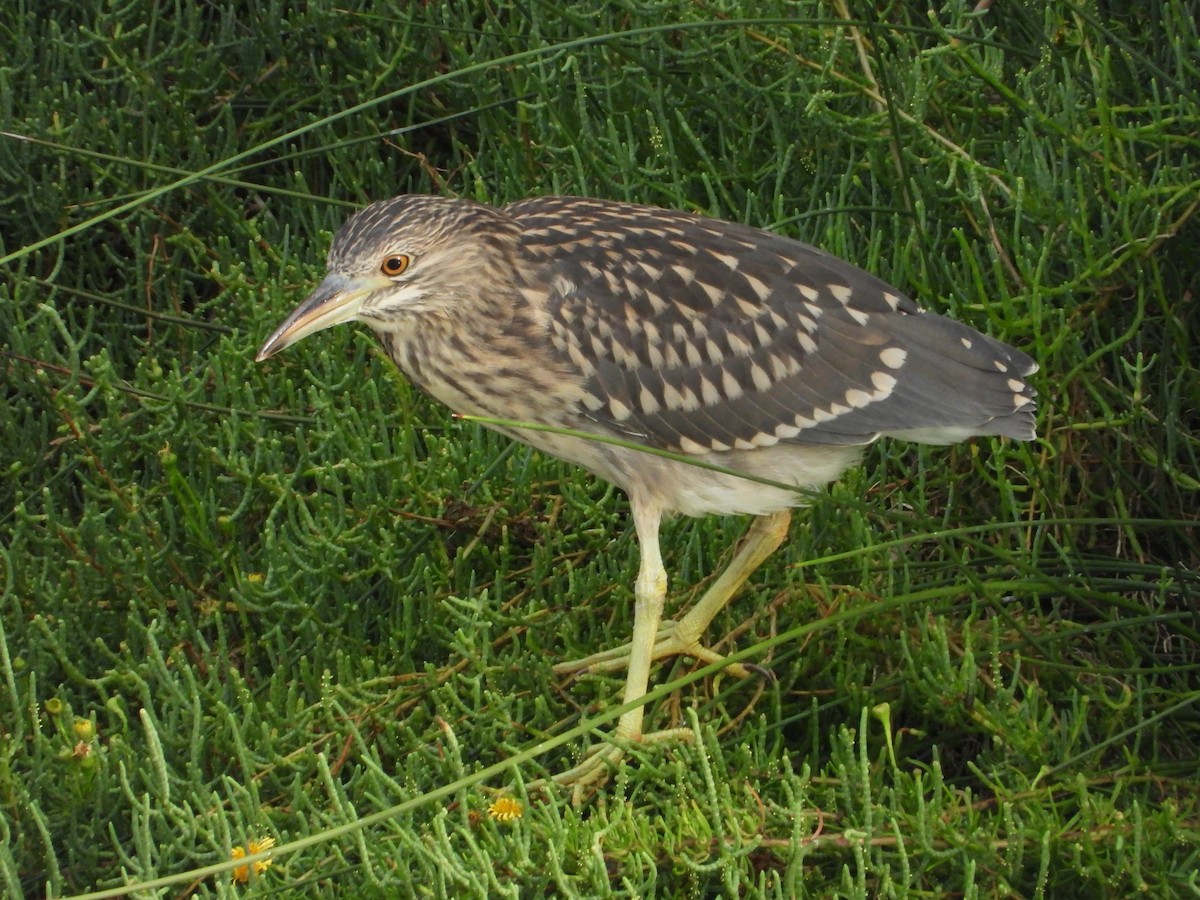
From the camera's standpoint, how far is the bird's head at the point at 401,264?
12.2ft

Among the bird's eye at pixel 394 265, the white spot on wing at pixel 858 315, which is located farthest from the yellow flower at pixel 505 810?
the white spot on wing at pixel 858 315

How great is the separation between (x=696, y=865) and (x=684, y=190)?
7.89ft

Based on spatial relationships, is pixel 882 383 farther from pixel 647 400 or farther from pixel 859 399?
pixel 647 400

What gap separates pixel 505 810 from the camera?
10.8ft

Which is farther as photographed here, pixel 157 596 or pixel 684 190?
pixel 684 190

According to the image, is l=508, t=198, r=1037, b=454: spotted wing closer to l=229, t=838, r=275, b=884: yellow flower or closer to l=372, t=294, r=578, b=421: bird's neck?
l=372, t=294, r=578, b=421: bird's neck

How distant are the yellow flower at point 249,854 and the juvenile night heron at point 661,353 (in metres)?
0.74

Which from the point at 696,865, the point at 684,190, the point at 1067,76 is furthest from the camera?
the point at 684,190

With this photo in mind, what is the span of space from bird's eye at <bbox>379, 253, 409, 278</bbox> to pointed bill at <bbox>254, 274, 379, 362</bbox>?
0.15 feet

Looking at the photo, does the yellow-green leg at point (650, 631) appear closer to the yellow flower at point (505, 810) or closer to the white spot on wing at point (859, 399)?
the yellow flower at point (505, 810)

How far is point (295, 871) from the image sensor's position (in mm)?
3346

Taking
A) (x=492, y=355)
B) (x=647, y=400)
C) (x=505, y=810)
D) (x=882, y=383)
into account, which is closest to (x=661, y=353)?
(x=647, y=400)

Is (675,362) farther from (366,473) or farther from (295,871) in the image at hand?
(295,871)

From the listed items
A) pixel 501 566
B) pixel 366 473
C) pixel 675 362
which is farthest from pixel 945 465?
pixel 366 473
